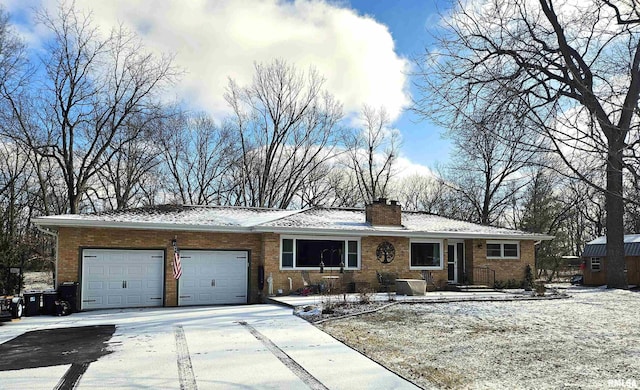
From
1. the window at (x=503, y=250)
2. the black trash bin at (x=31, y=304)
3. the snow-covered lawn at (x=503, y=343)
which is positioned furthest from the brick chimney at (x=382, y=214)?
the black trash bin at (x=31, y=304)

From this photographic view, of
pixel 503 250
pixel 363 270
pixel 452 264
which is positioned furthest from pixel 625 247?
pixel 363 270

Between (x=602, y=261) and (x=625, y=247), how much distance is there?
133 centimetres

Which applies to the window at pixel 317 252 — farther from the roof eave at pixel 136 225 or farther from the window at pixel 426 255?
the window at pixel 426 255

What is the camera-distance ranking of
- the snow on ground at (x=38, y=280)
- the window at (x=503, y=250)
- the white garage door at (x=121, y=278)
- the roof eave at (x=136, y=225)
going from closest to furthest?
the roof eave at (x=136, y=225)
the white garage door at (x=121, y=278)
the window at (x=503, y=250)
the snow on ground at (x=38, y=280)

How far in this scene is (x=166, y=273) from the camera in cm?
1599

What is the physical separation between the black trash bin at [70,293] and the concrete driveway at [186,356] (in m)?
1.89

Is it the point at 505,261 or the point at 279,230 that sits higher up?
the point at 279,230

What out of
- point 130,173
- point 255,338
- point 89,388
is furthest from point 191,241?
point 130,173

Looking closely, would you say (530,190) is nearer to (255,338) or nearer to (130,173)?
(130,173)

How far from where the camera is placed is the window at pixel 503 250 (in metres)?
20.8

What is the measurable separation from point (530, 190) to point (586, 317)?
2897 centimetres

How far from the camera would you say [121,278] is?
15.6 m

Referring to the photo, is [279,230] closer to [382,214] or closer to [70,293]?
[382,214]

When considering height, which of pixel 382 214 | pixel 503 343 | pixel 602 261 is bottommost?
pixel 503 343
